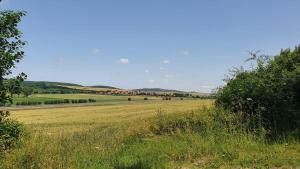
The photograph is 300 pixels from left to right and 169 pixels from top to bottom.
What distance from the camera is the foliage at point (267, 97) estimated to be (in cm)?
1338

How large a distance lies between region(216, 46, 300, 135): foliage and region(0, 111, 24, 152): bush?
6.42 metres

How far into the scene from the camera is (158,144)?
11.5m

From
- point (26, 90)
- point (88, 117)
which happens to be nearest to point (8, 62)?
point (26, 90)

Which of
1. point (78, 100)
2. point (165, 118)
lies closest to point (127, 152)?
point (165, 118)

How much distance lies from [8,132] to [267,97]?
781 centimetres

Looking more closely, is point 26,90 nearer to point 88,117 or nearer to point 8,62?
point 8,62

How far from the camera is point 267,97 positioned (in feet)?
45.1

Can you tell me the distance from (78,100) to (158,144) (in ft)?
347

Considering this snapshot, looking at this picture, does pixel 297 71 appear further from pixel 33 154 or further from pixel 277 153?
pixel 33 154

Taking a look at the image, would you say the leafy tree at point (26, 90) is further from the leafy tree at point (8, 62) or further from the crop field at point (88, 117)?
the crop field at point (88, 117)

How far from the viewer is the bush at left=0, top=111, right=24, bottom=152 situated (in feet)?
34.6

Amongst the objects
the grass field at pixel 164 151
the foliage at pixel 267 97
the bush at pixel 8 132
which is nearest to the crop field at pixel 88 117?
the foliage at pixel 267 97

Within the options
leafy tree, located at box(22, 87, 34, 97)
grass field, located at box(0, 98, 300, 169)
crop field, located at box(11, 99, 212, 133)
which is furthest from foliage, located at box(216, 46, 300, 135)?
crop field, located at box(11, 99, 212, 133)

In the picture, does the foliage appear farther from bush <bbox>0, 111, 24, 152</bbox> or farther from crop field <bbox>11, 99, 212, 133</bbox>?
crop field <bbox>11, 99, 212, 133</bbox>
